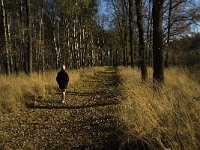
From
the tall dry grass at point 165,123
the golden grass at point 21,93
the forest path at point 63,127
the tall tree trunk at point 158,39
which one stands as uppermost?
the tall tree trunk at point 158,39

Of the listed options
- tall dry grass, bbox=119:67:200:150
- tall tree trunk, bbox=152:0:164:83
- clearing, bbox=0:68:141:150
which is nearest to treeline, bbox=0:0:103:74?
clearing, bbox=0:68:141:150

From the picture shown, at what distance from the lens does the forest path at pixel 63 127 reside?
29.6ft

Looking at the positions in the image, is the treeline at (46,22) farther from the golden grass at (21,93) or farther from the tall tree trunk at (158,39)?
the tall tree trunk at (158,39)

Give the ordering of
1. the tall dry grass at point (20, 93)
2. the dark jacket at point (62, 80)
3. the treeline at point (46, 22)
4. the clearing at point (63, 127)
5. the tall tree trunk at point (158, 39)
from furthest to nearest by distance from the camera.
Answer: the treeline at point (46, 22) < the dark jacket at point (62, 80) < the tall tree trunk at point (158, 39) < the tall dry grass at point (20, 93) < the clearing at point (63, 127)

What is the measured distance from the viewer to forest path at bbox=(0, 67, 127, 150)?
9.02m

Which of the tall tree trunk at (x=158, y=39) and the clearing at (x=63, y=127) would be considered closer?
the clearing at (x=63, y=127)

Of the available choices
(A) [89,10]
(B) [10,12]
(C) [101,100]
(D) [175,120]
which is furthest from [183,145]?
(A) [89,10]

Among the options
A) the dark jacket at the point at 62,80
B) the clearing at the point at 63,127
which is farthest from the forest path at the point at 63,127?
the dark jacket at the point at 62,80

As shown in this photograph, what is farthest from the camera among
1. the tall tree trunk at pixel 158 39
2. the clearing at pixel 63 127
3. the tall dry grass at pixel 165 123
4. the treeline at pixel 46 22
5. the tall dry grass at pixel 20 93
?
the treeline at pixel 46 22

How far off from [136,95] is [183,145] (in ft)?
15.5

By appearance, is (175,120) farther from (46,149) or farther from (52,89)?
(52,89)

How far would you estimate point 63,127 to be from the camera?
444 inches

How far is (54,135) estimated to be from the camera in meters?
10.2

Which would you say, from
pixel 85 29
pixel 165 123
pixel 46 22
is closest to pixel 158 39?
pixel 165 123
